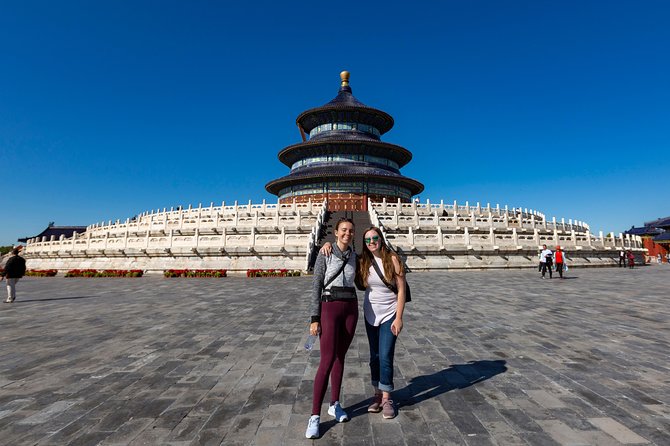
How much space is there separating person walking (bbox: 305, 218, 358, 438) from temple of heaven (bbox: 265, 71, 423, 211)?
36.0 metres

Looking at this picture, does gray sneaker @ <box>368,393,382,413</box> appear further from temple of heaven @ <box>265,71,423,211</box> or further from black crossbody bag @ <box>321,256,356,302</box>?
temple of heaven @ <box>265,71,423,211</box>

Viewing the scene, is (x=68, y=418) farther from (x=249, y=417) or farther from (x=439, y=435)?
(x=439, y=435)

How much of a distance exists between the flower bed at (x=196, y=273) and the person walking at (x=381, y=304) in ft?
61.2

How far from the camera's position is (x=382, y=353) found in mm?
3648

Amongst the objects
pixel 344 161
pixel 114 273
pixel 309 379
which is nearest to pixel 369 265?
pixel 309 379

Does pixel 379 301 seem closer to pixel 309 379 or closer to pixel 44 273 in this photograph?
pixel 309 379

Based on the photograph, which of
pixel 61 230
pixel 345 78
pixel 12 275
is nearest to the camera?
pixel 12 275

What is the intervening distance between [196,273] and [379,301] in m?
19.7

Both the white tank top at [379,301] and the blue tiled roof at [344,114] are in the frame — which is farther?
the blue tiled roof at [344,114]

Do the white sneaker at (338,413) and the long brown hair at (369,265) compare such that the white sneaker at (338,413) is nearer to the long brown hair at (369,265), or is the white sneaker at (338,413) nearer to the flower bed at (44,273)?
the long brown hair at (369,265)

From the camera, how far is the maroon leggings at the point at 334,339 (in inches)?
134

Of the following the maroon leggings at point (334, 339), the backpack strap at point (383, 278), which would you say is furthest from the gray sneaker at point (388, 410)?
the backpack strap at point (383, 278)

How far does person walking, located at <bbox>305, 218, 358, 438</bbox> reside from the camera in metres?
3.41

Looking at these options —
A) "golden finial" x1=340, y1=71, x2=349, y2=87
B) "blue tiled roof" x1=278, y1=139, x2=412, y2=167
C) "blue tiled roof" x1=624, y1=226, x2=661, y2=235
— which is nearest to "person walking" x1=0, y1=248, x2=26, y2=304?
"blue tiled roof" x1=278, y1=139, x2=412, y2=167
